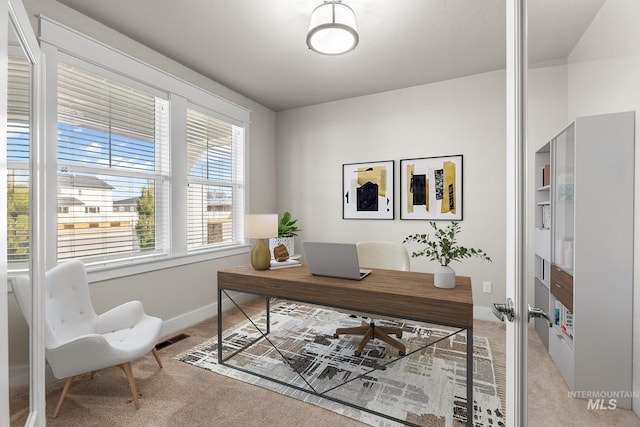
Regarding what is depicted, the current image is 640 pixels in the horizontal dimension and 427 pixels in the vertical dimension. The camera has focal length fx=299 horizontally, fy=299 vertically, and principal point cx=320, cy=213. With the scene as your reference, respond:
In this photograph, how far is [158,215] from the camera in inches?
115

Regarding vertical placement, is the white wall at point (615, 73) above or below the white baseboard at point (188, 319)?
above

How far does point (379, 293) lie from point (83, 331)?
77.9 inches

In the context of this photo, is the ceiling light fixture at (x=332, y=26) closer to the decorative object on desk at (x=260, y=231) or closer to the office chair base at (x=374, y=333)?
the decorative object on desk at (x=260, y=231)

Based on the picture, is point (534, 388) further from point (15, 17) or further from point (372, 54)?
point (372, 54)

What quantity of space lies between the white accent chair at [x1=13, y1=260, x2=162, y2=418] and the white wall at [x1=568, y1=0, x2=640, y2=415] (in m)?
2.18

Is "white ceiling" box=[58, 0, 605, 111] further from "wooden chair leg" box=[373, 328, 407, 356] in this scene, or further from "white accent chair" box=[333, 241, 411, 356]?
"wooden chair leg" box=[373, 328, 407, 356]

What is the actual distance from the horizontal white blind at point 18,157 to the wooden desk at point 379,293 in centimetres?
128

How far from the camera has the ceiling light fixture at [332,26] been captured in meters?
1.98

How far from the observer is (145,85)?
2713 millimetres

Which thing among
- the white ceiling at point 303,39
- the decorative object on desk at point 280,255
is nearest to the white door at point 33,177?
the white ceiling at point 303,39

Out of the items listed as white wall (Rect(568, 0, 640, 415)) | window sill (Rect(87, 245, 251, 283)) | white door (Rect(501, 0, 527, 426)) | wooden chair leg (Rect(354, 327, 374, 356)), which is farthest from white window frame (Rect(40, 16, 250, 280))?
white wall (Rect(568, 0, 640, 415))

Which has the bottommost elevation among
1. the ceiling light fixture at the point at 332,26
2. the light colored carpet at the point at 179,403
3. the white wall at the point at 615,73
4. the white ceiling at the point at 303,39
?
the light colored carpet at the point at 179,403

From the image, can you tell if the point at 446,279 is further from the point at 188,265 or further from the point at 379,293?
the point at 188,265

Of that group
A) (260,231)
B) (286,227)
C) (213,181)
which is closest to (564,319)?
(260,231)
